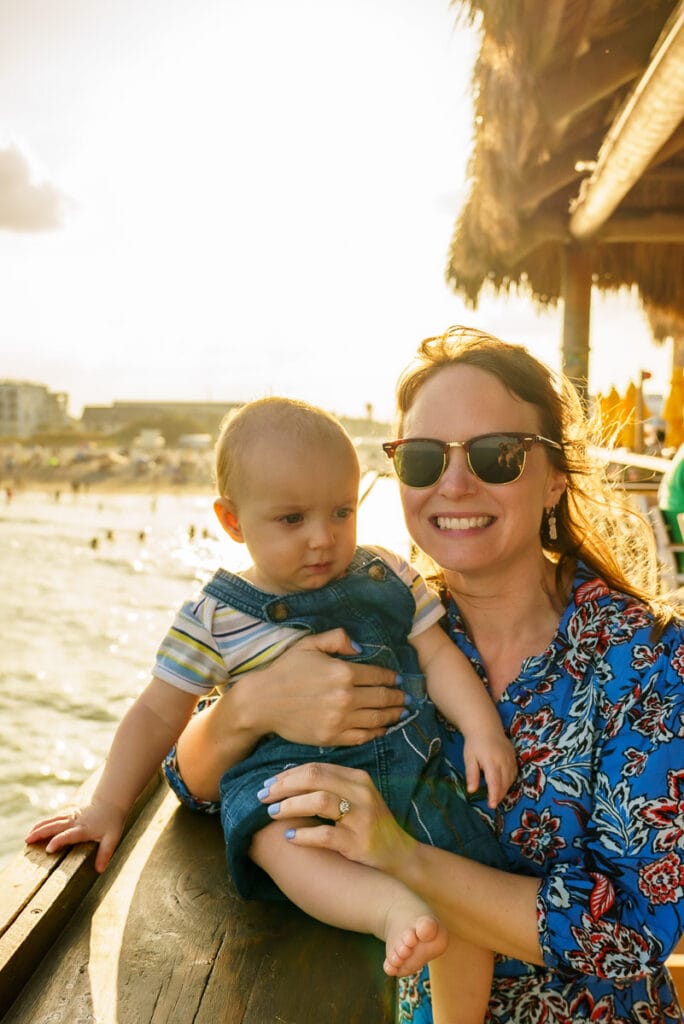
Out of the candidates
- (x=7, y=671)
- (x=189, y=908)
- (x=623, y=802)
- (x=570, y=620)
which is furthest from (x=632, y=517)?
(x=7, y=671)

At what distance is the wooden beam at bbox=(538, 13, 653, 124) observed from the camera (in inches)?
158

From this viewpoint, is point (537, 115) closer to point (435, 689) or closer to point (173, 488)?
point (435, 689)

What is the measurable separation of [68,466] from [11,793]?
271 feet

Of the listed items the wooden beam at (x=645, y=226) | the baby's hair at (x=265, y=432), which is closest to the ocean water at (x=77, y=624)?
the baby's hair at (x=265, y=432)

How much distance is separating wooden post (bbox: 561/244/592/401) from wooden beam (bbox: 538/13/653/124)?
225 centimetres

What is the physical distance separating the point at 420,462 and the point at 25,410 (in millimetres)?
157861

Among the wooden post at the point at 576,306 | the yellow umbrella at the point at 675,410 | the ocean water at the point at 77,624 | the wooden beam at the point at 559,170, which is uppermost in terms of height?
the wooden beam at the point at 559,170

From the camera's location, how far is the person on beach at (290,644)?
163 centimetres

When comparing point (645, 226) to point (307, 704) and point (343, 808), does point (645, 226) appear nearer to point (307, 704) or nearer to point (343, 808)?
point (307, 704)

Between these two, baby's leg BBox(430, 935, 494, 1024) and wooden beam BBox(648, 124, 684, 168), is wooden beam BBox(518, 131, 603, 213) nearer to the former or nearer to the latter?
wooden beam BBox(648, 124, 684, 168)

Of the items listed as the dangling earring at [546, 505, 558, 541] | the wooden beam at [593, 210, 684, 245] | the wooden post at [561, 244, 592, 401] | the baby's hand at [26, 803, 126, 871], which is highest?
the wooden beam at [593, 210, 684, 245]

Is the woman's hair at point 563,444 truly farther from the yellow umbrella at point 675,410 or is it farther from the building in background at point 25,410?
the building in background at point 25,410

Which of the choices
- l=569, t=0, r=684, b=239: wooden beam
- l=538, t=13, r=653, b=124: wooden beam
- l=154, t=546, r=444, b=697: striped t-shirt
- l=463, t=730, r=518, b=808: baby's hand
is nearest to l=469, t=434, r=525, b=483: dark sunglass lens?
l=154, t=546, r=444, b=697: striped t-shirt

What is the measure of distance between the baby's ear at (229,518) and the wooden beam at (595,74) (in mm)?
3484
